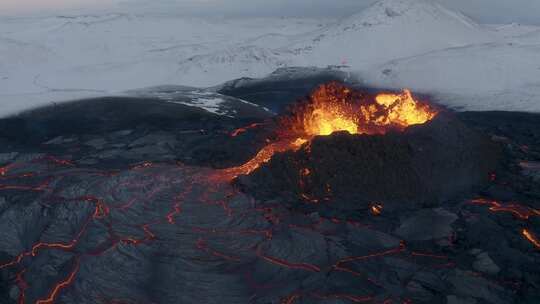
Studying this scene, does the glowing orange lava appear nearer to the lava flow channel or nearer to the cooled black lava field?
the cooled black lava field

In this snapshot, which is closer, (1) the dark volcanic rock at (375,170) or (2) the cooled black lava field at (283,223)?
(2) the cooled black lava field at (283,223)

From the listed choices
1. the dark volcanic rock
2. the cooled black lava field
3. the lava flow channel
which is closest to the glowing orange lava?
the cooled black lava field

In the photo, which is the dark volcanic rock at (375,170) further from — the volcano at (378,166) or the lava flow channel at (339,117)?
the lava flow channel at (339,117)

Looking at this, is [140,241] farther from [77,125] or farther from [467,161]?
[77,125]

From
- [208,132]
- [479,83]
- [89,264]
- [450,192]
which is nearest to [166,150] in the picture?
[208,132]

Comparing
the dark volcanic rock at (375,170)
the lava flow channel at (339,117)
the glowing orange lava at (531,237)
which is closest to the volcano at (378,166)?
the dark volcanic rock at (375,170)

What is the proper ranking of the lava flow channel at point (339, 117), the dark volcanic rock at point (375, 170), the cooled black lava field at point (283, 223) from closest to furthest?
the cooled black lava field at point (283, 223) → the dark volcanic rock at point (375, 170) → the lava flow channel at point (339, 117)
